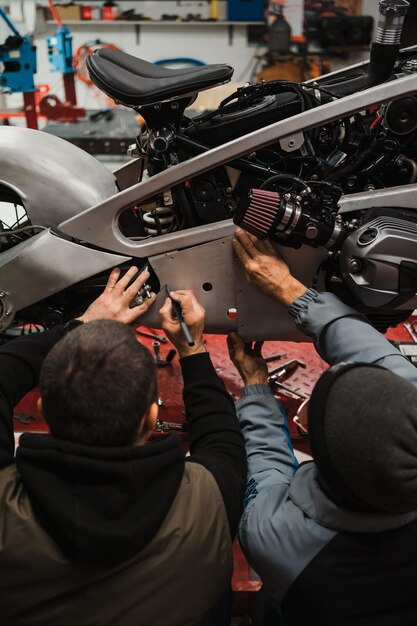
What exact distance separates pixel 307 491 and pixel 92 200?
1.06m

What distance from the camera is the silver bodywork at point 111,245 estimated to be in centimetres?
152

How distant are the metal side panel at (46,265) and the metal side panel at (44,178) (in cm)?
9

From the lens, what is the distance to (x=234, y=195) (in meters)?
1.58

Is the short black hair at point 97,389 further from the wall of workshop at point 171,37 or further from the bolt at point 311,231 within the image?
the wall of workshop at point 171,37

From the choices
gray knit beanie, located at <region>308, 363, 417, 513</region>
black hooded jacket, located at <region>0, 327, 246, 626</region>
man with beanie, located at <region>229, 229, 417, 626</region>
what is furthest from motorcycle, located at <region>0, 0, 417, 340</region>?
black hooded jacket, located at <region>0, 327, 246, 626</region>

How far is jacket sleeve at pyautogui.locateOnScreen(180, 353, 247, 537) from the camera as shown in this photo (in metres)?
1.02

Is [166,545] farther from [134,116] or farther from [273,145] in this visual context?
[134,116]

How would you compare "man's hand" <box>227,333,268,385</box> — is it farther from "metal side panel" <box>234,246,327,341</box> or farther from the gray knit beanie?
the gray knit beanie

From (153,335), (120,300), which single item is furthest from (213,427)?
(153,335)

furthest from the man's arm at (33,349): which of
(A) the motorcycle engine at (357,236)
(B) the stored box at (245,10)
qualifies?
(B) the stored box at (245,10)

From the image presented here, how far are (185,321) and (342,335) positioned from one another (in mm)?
394

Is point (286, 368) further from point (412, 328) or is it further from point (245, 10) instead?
point (245, 10)

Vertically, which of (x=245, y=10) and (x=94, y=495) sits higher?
(x=245, y=10)

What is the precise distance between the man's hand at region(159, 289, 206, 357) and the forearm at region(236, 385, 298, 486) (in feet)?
0.55
